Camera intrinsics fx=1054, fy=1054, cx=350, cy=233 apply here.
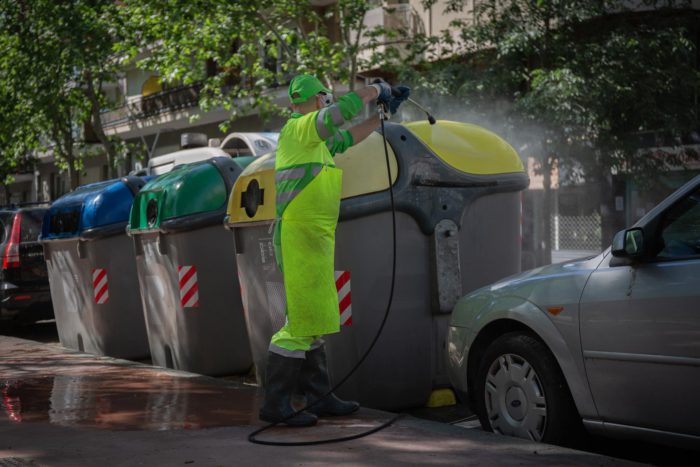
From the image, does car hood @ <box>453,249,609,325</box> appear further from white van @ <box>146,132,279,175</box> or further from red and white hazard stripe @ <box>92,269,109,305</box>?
white van @ <box>146,132,279,175</box>

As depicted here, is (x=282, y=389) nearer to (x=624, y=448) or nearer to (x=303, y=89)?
(x=303, y=89)

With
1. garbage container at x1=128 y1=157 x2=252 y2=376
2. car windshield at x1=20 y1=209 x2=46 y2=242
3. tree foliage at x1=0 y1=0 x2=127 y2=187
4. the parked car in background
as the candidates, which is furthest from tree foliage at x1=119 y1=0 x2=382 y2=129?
garbage container at x1=128 y1=157 x2=252 y2=376

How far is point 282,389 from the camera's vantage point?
5691 mm

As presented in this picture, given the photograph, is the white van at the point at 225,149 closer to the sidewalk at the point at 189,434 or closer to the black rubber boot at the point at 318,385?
the sidewalk at the point at 189,434

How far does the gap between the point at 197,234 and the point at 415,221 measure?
2.49 meters

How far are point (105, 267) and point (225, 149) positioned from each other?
3569mm

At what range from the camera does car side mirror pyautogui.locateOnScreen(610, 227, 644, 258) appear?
15.4 feet

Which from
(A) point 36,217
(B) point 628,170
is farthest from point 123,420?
(B) point 628,170

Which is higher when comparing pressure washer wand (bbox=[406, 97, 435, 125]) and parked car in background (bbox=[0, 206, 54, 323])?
pressure washer wand (bbox=[406, 97, 435, 125])

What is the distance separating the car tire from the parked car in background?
8.74 metres

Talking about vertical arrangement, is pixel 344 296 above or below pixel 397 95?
below

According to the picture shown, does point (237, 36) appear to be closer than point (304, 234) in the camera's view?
No

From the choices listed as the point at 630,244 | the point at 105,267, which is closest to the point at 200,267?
the point at 105,267

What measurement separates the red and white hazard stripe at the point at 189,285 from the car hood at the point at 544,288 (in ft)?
10.6
